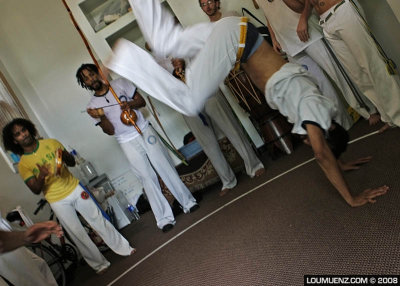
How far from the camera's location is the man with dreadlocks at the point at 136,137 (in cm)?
343

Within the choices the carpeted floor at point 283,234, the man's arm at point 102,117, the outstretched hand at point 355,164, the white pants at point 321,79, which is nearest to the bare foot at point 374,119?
the carpeted floor at point 283,234

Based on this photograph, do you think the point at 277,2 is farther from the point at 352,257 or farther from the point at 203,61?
the point at 352,257

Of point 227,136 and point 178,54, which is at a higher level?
point 178,54

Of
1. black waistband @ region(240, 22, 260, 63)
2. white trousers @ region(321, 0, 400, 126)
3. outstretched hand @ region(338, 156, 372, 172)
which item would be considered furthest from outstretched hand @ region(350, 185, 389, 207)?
black waistband @ region(240, 22, 260, 63)

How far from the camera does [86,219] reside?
3.38 m

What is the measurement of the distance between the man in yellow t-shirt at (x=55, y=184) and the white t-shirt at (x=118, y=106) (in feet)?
1.73

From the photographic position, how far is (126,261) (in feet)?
11.2

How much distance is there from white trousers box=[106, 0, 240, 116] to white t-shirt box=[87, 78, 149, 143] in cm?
137

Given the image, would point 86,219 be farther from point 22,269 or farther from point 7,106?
point 7,106

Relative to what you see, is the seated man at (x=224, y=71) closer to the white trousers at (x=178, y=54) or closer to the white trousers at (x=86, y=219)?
the white trousers at (x=178, y=54)

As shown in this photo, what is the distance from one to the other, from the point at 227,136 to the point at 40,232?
2.25 m

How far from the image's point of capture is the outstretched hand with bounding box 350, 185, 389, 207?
1.98 metres

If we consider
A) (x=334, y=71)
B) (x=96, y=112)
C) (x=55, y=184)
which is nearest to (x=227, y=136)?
(x=334, y=71)

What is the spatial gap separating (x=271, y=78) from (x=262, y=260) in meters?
1.04
